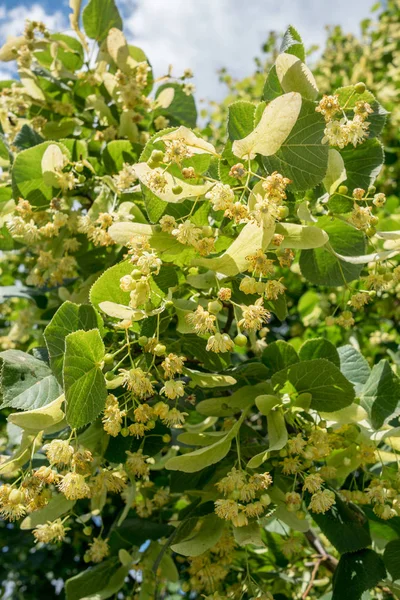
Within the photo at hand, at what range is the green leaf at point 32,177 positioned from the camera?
1.47 meters

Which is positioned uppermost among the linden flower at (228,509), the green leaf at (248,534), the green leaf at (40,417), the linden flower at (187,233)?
the linden flower at (187,233)

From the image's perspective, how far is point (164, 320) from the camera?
3.89ft

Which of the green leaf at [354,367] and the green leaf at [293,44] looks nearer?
the green leaf at [293,44]

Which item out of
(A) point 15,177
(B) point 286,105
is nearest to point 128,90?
(A) point 15,177

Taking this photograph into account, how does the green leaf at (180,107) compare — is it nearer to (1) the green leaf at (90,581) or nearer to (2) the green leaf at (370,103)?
(2) the green leaf at (370,103)

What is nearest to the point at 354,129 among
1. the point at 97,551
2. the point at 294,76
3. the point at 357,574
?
the point at 294,76

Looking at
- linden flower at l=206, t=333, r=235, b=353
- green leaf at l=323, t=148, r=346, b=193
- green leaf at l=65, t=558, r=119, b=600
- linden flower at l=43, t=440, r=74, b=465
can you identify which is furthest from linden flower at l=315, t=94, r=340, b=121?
green leaf at l=65, t=558, r=119, b=600

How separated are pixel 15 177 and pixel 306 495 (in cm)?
113

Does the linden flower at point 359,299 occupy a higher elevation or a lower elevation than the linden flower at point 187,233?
lower

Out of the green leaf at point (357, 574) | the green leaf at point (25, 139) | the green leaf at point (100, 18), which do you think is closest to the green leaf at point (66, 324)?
the green leaf at point (25, 139)

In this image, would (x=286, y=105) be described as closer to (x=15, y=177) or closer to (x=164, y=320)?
(x=164, y=320)

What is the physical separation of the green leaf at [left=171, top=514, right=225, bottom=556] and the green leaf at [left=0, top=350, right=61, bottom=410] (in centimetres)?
44

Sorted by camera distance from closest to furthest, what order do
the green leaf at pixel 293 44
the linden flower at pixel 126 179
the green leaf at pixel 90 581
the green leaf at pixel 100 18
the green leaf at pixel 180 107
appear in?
the green leaf at pixel 293 44 → the linden flower at pixel 126 179 → the green leaf at pixel 90 581 → the green leaf at pixel 100 18 → the green leaf at pixel 180 107

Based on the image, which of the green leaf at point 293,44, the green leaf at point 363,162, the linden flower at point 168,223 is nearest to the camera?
the linden flower at point 168,223
